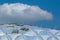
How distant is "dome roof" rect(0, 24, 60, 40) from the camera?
119ft

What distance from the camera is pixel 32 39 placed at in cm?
3597

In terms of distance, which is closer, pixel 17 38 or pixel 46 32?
pixel 17 38

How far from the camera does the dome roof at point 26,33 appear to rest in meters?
36.1

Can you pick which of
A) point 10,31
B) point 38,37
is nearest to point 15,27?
point 10,31

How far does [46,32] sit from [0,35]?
8.10 metres

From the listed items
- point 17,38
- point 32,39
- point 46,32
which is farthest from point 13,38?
point 46,32

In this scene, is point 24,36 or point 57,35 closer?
point 24,36

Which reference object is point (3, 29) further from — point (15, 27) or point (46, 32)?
point (46, 32)

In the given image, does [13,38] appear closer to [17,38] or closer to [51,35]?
[17,38]

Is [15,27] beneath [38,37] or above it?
above

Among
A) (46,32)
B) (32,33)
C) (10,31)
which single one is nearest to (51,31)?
(46,32)

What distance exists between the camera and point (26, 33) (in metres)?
37.6

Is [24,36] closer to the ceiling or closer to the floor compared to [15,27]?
closer to the floor

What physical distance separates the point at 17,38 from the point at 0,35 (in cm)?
270
